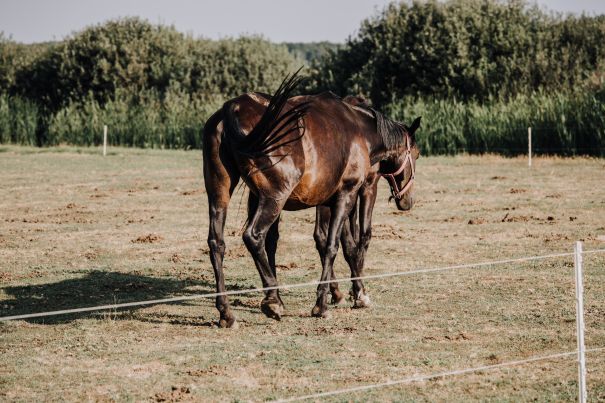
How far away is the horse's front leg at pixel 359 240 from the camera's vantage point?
979 cm

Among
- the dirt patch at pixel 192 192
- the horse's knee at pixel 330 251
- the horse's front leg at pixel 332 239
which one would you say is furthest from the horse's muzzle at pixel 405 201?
the dirt patch at pixel 192 192

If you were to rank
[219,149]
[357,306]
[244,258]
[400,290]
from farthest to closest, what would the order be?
[244,258] < [400,290] < [357,306] < [219,149]

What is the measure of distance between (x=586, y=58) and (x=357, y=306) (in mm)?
36818

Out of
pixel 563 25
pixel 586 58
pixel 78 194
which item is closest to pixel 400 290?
pixel 78 194

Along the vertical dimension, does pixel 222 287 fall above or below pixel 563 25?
below

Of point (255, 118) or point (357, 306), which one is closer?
point (255, 118)

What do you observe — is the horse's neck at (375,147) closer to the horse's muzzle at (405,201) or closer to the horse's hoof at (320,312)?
the horse's muzzle at (405,201)

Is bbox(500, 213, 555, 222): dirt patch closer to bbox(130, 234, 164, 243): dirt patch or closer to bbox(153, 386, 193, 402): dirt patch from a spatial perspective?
bbox(130, 234, 164, 243): dirt patch

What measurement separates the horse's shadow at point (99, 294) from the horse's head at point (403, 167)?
254 cm

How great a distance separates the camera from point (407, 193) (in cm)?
1102

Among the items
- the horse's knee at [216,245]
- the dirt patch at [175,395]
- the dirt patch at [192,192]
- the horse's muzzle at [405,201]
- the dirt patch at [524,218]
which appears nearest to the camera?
the dirt patch at [175,395]

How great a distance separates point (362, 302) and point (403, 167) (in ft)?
6.15

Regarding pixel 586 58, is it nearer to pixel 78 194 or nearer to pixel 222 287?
pixel 78 194

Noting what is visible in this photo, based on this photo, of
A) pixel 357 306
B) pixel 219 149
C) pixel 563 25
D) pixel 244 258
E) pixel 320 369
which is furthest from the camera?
pixel 563 25
